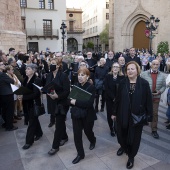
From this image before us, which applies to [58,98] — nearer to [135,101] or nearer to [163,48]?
[135,101]

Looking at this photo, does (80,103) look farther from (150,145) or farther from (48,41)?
(48,41)

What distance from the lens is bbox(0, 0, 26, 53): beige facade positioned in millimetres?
13117

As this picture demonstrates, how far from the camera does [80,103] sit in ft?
12.5

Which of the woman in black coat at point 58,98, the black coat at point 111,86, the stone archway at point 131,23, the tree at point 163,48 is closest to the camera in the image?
the woman in black coat at point 58,98

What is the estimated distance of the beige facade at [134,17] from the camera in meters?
27.7

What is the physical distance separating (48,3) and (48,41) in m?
5.57

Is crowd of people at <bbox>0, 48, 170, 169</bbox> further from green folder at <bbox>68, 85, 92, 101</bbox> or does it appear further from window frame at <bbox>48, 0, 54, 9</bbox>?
window frame at <bbox>48, 0, 54, 9</bbox>

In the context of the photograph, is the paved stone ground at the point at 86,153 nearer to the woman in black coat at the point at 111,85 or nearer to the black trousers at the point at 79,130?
the black trousers at the point at 79,130

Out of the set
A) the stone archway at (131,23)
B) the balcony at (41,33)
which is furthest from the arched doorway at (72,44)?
the stone archway at (131,23)

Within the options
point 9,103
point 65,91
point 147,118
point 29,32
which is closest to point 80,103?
point 65,91

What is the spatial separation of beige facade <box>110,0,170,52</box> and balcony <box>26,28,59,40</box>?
9.08 metres

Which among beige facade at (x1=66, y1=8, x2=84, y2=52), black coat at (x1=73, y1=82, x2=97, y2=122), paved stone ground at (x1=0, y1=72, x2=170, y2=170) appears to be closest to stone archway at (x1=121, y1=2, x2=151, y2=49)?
beige facade at (x1=66, y1=8, x2=84, y2=52)

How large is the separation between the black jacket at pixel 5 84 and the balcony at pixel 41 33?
2626 centimetres

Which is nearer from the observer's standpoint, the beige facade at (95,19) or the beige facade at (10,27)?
the beige facade at (10,27)
